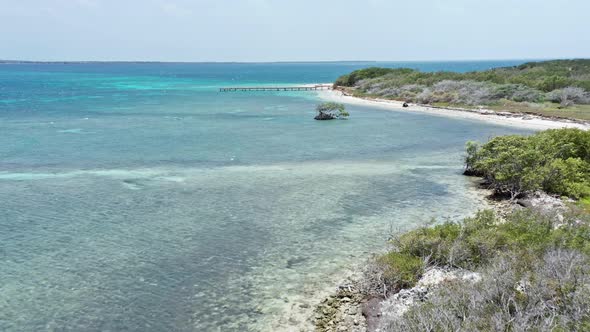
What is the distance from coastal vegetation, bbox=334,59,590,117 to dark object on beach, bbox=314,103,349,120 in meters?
23.3

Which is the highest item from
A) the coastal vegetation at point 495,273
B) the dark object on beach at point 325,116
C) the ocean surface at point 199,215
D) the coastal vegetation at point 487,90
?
the coastal vegetation at point 487,90

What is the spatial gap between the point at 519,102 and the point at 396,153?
45.0m

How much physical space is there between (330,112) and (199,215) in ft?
162

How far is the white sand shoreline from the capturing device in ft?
195

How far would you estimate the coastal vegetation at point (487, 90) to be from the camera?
256ft

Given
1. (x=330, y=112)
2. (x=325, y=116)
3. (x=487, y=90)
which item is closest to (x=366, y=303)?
(x=325, y=116)

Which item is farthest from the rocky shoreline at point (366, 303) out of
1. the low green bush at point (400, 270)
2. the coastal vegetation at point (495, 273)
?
the low green bush at point (400, 270)

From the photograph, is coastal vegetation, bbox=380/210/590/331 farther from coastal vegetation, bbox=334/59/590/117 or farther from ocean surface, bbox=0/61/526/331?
coastal vegetation, bbox=334/59/590/117

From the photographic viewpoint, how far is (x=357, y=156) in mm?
46156

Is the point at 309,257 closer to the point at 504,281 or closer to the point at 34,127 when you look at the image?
the point at 504,281

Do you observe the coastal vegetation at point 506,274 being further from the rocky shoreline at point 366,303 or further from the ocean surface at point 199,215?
the ocean surface at point 199,215

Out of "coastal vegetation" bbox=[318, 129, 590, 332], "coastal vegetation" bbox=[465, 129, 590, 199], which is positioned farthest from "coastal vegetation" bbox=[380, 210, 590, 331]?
"coastal vegetation" bbox=[465, 129, 590, 199]

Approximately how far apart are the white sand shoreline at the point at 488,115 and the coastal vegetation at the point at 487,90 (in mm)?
3723

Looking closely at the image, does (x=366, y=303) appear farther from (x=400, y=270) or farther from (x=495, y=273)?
(x=495, y=273)
